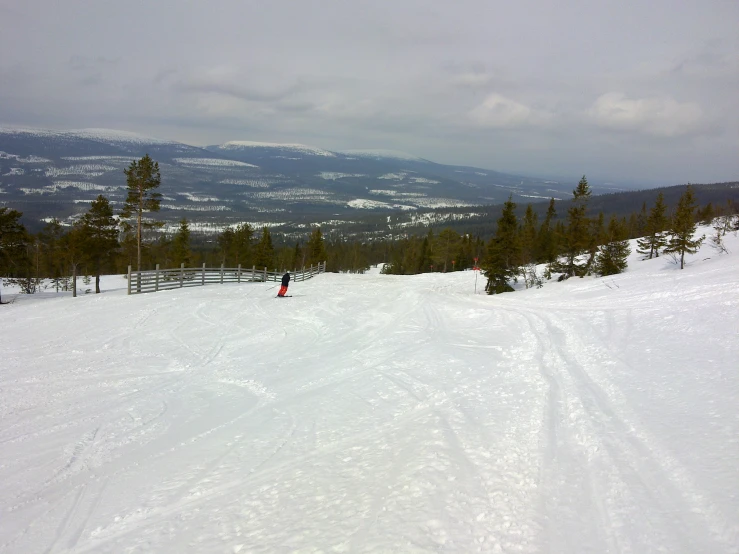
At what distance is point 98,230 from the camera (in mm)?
33125

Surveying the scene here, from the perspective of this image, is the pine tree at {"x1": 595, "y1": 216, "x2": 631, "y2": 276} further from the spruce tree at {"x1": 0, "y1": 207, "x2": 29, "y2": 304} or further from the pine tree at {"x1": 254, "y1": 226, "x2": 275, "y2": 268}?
the spruce tree at {"x1": 0, "y1": 207, "x2": 29, "y2": 304}

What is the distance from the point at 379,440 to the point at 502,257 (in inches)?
1236

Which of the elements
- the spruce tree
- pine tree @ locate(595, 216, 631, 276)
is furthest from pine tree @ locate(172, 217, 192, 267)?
pine tree @ locate(595, 216, 631, 276)

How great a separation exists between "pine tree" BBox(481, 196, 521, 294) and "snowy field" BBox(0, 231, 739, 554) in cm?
2224

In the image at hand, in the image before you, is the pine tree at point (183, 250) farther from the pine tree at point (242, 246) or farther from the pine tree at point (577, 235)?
the pine tree at point (577, 235)

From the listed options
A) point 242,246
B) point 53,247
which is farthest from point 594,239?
point 53,247

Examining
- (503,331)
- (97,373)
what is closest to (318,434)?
(97,373)

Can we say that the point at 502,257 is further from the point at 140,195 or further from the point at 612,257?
the point at 140,195

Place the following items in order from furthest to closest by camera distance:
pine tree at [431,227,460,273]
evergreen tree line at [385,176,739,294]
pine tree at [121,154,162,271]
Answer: pine tree at [431,227,460,273] → pine tree at [121,154,162,271] → evergreen tree line at [385,176,739,294]

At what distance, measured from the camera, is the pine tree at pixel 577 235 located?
32531 mm

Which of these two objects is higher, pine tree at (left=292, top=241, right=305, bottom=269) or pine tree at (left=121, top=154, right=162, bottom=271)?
pine tree at (left=121, top=154, right=162, bottom=271)

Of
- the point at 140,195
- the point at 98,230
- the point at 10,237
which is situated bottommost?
the point at 10,237

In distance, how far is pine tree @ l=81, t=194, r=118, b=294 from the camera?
32.7 m

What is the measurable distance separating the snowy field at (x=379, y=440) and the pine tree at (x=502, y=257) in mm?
22242
